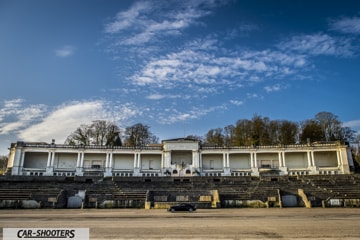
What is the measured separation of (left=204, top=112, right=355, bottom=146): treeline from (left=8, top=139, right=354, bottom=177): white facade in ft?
30.0

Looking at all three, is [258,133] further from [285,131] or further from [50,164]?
[50,164]

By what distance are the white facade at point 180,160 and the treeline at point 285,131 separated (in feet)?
30.0

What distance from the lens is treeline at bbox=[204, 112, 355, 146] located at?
210 feet

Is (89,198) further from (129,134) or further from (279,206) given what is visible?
(129,134)

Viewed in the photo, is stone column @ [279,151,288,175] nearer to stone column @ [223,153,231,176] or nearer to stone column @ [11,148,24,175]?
stone column @ [223,153,231,176]

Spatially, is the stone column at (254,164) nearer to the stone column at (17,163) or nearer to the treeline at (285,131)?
the treeline at (285,131)

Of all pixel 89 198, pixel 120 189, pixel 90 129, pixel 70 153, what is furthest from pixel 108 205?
pixel 90 129

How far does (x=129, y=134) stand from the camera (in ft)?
238

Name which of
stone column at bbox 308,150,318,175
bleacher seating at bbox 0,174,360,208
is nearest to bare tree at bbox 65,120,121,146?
bleacher seating at bbox 0,174,360,208

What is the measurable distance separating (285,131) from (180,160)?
28702 mm

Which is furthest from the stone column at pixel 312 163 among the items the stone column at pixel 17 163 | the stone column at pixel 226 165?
the stone column at pixel 17 163

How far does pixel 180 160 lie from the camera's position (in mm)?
55500

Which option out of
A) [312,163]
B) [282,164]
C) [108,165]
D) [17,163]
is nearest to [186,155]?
[108,165]

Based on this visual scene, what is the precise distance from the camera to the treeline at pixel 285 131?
63875 mm
